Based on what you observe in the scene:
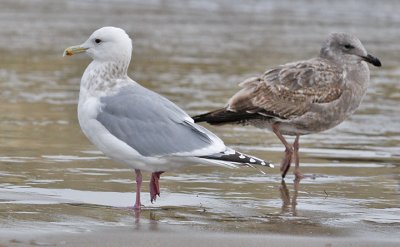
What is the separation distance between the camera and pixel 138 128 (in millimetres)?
7359

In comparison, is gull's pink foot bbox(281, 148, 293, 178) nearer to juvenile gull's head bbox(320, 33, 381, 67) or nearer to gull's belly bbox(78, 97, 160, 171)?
juvenile gull's head bbox(320, 33, 381, 67)

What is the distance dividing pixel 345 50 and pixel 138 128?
132 inches

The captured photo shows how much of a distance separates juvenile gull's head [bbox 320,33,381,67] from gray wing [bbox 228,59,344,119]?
0.23 metres

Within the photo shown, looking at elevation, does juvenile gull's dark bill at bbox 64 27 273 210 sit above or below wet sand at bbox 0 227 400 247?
above

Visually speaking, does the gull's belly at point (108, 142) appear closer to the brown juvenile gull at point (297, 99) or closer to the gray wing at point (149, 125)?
the gray wing at point (149, 125)

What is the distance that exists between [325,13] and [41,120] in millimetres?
16300

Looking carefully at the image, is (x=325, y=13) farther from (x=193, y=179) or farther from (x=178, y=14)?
(x=193, y=179)

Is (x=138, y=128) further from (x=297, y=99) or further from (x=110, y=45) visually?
(x=297, y=99)

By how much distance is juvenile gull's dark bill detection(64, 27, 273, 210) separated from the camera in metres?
7.16

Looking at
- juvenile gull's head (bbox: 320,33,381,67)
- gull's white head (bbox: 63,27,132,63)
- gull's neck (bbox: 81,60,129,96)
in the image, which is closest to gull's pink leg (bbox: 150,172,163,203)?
gull's neck (bbox: 81,60,129,96)

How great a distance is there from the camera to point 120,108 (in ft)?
24.3

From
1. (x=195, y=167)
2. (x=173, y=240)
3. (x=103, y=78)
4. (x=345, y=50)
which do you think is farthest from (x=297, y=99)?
(x=173, y=240)

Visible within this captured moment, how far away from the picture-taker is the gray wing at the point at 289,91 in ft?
31.3

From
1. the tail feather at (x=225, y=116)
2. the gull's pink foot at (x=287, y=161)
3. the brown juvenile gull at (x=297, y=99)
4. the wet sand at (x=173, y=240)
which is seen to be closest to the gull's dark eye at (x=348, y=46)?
the brown juvenile gull at (x=297, y=99)
